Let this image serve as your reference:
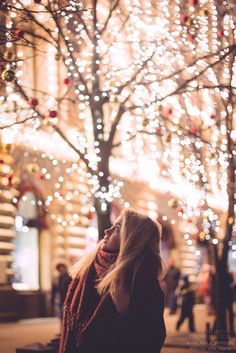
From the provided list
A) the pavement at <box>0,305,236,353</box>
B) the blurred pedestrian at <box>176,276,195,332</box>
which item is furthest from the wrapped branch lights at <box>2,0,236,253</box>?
the blurred pedestrian at <box>176,276,195,332</box>

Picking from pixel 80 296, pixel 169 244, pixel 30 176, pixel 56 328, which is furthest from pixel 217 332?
pixel 169 244

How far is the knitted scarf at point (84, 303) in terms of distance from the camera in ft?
13.3

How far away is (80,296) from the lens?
13.6ft

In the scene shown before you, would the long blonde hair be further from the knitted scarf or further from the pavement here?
the pavement

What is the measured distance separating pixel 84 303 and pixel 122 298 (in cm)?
26

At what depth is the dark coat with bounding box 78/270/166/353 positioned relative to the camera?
393cm

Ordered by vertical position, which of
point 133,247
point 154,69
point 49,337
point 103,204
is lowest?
point 49,337

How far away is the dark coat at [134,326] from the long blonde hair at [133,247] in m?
0.08

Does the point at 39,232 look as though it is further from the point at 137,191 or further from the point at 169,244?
the point at 169,244

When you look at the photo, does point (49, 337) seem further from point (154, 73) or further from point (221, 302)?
point (154, 73)

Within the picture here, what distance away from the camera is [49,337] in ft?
54.5

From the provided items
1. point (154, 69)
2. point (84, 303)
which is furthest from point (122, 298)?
point (154, 69)

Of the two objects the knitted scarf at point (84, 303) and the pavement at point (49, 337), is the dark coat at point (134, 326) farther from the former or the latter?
the pavement at point (49, 337)

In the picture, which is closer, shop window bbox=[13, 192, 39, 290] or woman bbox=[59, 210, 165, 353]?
woman bbox=[59, 210, 165, 353]
